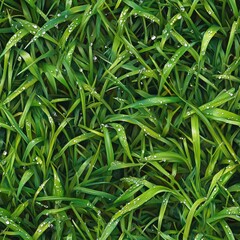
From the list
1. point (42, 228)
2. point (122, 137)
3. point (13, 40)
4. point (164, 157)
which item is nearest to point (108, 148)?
point (122, 137)

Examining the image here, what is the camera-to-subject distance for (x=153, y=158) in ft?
5.20

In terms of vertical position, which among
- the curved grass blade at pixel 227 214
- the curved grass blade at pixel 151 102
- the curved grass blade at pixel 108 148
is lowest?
the curved grass blade at pixel 227 214

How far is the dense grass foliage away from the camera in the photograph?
158cm

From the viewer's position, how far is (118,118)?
1.61 meters

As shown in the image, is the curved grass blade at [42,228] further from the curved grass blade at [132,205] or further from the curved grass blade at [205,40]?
the curved grass blade at [205,40]

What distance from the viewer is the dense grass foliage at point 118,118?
1.58m

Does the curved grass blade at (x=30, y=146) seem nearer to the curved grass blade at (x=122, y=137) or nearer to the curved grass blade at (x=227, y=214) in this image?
the curved grass blade at (x=122, y=137)

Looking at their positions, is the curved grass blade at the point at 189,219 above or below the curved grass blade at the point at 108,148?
below

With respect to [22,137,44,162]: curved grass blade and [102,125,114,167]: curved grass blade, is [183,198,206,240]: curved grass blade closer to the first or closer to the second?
[102,125,114,167]: curved grass blade

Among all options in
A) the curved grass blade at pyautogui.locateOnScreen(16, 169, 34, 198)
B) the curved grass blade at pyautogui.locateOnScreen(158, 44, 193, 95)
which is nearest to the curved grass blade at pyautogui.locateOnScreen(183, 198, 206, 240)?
the curved grass blade at pyautogui.locateOnScreen(158, 44, 193, 95)

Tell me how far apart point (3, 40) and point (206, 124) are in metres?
0.69

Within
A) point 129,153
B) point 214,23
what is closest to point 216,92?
point 214,23

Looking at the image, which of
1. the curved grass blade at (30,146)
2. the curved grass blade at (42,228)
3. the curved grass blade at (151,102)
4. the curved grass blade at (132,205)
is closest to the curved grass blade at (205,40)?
the curved grass blade at (151,102)

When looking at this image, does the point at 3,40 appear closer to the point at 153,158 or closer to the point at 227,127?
the point at 153,158
